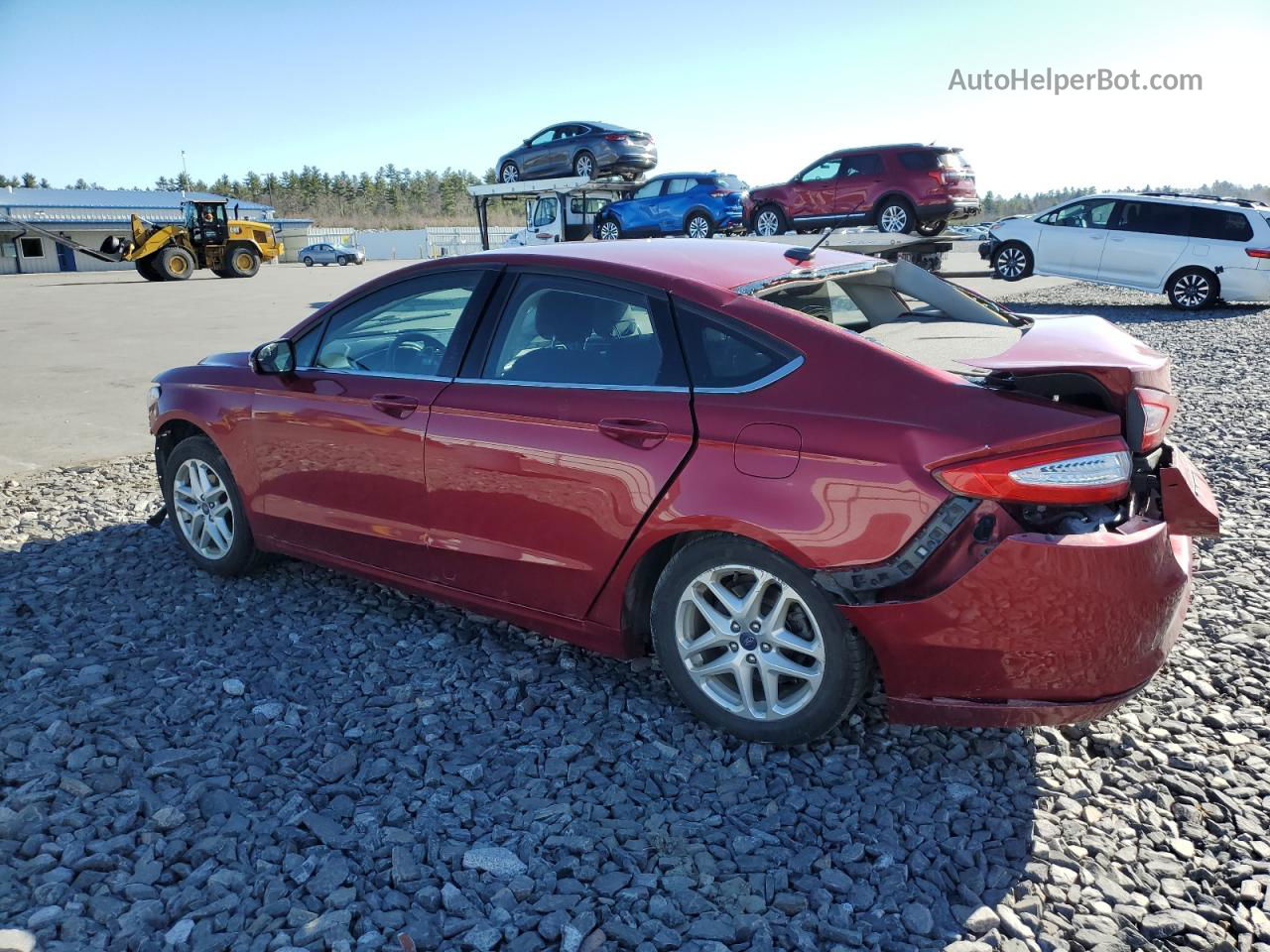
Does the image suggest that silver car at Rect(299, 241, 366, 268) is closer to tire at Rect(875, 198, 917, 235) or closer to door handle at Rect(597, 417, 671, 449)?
tire at Rect(875, 198, 917, 235)

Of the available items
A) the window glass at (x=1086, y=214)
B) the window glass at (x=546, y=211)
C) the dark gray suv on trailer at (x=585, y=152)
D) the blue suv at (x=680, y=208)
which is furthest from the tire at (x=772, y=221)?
the window glass at (x=546, y=211)

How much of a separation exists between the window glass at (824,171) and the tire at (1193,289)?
5.96m

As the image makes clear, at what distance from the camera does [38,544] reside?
5.15m

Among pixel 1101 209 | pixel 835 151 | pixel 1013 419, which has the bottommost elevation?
pixel 1013 419

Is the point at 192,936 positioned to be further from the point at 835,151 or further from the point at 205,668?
the point at 835,151

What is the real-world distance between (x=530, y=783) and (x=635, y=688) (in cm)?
70

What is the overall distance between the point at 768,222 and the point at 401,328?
16313mm

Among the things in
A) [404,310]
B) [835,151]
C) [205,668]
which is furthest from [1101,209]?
[205,668]

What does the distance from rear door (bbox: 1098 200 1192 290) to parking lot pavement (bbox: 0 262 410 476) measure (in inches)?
539

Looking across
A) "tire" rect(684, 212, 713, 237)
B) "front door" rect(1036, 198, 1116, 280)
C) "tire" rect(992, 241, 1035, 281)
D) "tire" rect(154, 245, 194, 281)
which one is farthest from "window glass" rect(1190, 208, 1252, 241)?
"tire" rect(154, 245, 194, 281)

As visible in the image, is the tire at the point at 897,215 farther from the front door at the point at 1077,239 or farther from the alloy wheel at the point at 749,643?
the alloy wheel at the point at 749,643

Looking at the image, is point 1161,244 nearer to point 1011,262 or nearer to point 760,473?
point 1011,262

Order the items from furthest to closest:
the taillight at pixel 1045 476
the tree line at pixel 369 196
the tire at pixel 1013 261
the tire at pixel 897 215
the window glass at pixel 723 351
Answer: the tree line at pixel 369 196 < the tire at pixel 1013 261 < the tire at pixel 897 215 < the window glass at pixel 723 351 < the taillight at pixel 1045 476

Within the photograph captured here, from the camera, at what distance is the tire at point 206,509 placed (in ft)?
14.7
